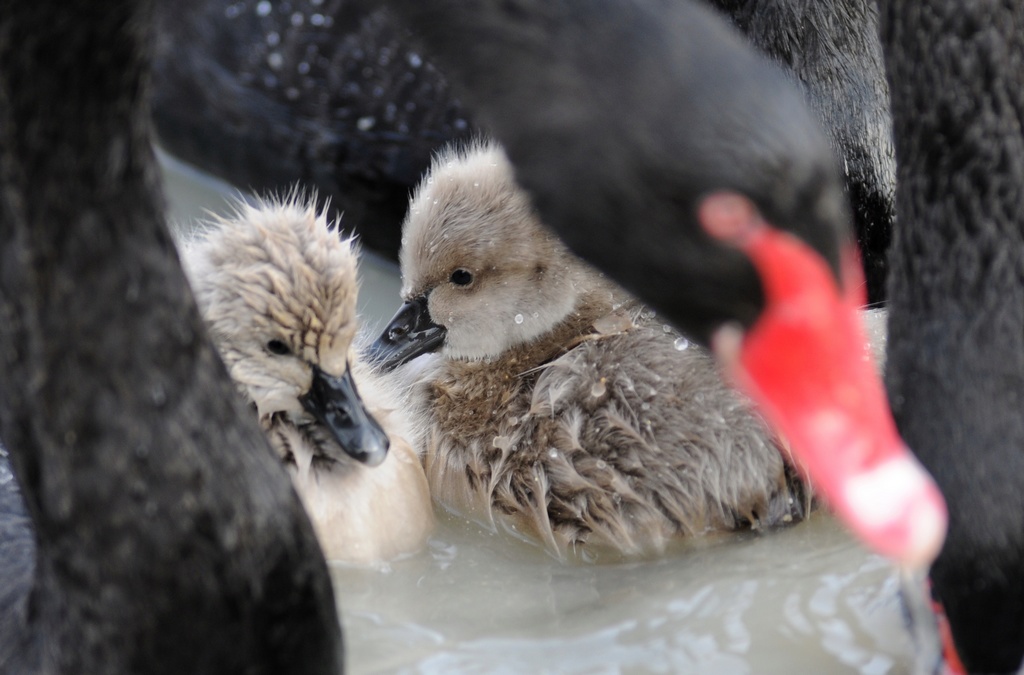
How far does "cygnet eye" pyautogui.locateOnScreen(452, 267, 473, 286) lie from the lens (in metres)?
2.61

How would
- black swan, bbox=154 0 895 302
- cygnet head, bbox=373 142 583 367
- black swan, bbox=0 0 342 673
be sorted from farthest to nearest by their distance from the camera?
black swan, bbox=154 0 895 302, cygnet head, bbox=373 142 583 367, black swan, bbox=0 0 342 673

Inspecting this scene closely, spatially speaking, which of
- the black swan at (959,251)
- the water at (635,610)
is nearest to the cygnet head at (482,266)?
the water at (635,610)

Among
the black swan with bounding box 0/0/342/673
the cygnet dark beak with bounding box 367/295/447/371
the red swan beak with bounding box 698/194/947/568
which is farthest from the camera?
the cygnet dark beak with bounding box 367/295/447/371

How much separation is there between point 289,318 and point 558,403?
0.52m

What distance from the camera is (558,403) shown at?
247 cm

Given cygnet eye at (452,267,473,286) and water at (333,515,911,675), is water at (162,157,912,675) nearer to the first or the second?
water at (333,515,911,675)

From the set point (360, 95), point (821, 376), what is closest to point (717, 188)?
point (821, 376)

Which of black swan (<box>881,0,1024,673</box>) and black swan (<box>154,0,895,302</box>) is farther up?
black swan (<box>154,0,895,302</box>)

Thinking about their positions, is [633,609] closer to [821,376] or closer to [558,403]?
[558,403]

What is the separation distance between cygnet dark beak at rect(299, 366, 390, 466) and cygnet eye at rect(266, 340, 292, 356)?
6 cm

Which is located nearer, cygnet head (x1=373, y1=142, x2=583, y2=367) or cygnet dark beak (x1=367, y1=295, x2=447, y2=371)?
cygnet head (x1=373, y1=142, x2=583, y2=367)

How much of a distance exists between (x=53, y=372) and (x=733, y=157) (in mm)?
788

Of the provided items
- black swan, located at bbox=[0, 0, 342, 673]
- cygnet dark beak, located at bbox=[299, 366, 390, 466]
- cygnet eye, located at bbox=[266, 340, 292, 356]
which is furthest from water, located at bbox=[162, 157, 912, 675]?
black swan, located at bbox=[0, 0, 342, 673]

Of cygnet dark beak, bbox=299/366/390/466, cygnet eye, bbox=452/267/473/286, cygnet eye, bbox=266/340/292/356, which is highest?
cygnet eye, bbox=452/267/473/286
